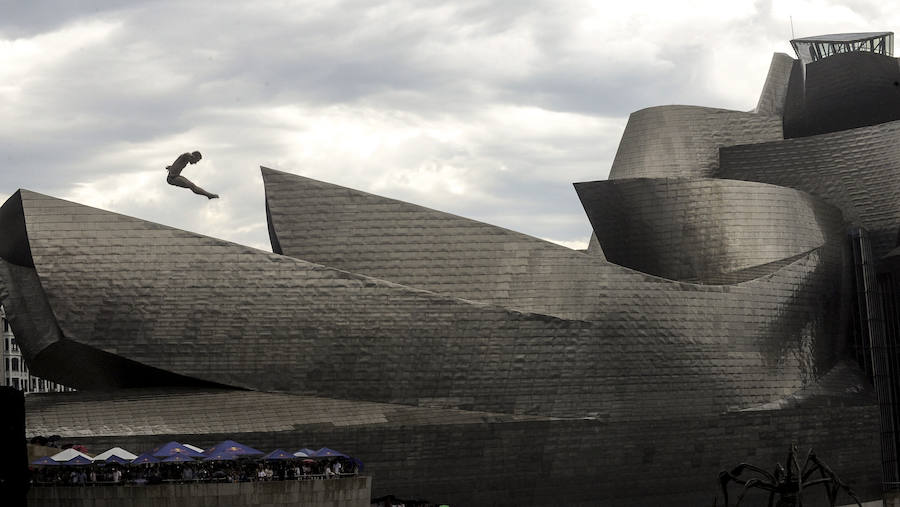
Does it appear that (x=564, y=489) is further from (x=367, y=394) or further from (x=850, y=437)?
(x=850, y=437)

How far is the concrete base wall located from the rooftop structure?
34787 millimetres

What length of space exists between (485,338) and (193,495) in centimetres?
1361

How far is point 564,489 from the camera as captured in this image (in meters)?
41.3

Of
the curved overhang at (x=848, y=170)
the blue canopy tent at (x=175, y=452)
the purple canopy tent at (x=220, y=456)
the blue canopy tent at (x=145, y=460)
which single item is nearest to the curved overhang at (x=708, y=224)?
the curved overhang at (x=848, y=170)

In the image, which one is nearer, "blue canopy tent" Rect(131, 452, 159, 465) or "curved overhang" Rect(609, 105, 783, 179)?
"blue canopy tent" Rect(131, 452, 159, 465)

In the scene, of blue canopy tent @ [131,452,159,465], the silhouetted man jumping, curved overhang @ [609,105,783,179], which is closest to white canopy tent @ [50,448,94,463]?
blue canopy tent @ [131,452,159,465]

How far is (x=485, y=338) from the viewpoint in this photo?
40.2 meters

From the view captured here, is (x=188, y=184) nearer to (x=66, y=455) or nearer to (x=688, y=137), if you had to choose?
(x=66, y=455)

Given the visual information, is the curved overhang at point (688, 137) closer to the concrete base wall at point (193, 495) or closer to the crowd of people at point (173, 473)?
the crowd of people at point (173, 473)

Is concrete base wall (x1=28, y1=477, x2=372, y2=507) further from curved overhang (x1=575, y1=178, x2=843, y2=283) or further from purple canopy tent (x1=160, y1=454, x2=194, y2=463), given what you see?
curved overhang (x1=575, y1=178, x2=843, y2=283)

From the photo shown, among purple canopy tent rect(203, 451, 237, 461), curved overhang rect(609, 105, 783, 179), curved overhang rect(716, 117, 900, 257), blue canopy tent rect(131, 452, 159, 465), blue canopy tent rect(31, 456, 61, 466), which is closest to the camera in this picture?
blue canopy tent rect(31, 456, 61, 466)

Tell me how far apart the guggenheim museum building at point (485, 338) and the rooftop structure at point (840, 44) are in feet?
33.7

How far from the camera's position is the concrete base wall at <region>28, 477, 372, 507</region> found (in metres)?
28.4

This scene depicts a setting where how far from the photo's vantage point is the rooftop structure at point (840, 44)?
56.5 m
